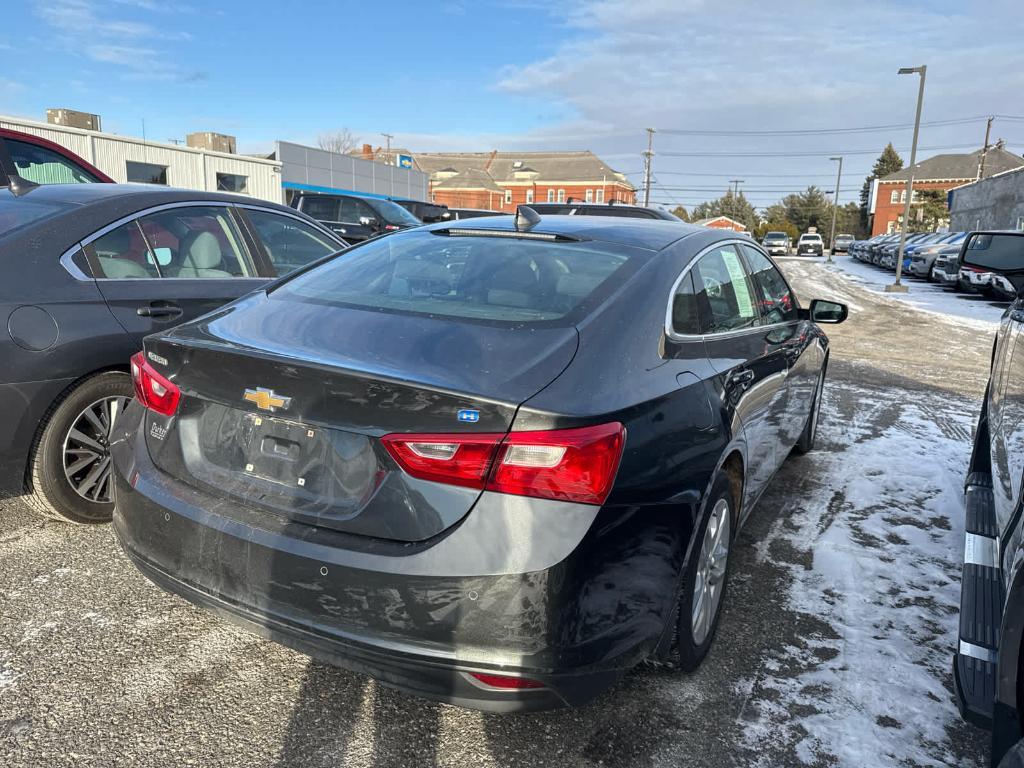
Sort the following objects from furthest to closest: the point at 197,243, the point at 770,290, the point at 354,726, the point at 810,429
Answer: the point at 810,429, the point at 197,243, the point at 770,290, the point at 354,726

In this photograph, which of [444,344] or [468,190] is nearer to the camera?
[444,344]

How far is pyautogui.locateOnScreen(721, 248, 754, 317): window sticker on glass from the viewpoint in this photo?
346 cm

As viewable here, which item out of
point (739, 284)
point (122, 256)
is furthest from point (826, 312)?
point (122, 256)

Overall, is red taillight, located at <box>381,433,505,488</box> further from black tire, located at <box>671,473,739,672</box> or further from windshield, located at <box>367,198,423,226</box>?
windshield, located at <box>367,198,423,226</box>

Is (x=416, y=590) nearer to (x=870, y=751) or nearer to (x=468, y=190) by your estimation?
(x=870, y=751)

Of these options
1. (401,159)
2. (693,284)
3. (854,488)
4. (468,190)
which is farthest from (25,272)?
(468,190)

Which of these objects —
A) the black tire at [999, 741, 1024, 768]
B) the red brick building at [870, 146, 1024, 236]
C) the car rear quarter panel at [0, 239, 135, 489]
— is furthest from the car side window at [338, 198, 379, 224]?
the red brick building at [870, 146, 1024, 236]

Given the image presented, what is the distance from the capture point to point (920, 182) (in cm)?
8725

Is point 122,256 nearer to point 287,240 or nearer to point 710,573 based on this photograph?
point 287,240

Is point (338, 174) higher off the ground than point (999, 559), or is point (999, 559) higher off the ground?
point (338, 174)

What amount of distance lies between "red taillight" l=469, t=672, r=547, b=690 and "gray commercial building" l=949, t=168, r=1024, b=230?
111 feet

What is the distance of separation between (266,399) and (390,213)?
14130 mm

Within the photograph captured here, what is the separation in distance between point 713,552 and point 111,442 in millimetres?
2259

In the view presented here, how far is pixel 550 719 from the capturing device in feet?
8.07
